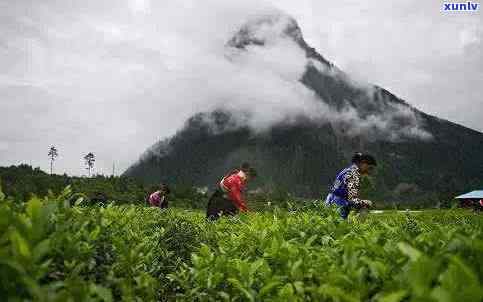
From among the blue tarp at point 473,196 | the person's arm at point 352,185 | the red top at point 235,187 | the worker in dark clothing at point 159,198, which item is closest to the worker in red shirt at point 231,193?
the red top at point 235,187

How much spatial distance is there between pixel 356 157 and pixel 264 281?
628 centimetres

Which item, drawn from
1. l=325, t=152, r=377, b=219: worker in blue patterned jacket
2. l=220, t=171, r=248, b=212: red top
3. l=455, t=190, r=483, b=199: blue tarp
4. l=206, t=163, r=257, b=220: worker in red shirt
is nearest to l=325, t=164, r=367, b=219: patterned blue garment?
l=325, t=152, r=377, b=219: worker in blue patterned jacket

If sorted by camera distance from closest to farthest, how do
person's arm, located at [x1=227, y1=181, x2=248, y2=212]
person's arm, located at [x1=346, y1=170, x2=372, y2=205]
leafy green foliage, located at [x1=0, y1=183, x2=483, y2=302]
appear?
leafy green foliage, located at [x1=0, y1=183, x2=483, y2=302] < person's arm, located at [x1=346, y1=170, x2=372, y2=205] < person's arm, located at [x1=227, y1=181, x2=248, y2=212]

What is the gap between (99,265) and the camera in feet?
13.7

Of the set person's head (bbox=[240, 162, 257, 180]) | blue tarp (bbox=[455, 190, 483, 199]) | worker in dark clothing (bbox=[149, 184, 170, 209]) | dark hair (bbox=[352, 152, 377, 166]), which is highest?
dark hair (bbox=[352, 152, 377, 166])

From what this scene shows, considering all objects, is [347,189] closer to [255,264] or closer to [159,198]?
[255,264]

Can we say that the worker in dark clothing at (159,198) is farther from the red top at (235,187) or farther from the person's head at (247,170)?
the person's head at (247,170)

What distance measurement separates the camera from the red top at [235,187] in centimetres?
1142

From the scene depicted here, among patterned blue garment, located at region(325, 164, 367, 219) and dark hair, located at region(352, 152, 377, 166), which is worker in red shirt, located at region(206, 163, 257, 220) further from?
dark hair, located at region(352, 152, 377, 166)

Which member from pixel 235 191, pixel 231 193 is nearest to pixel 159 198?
pixel 231 193

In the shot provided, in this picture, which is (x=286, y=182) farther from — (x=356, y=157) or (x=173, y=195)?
(x=356, y=157)

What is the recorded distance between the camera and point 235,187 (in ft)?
Answer: 37.6

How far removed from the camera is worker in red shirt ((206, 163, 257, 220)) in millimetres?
11445

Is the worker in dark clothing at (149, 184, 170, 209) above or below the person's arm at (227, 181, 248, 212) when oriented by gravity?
below
